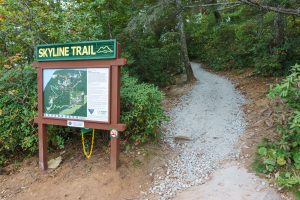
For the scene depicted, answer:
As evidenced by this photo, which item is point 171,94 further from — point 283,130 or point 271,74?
point 283,130

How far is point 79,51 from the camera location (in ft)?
13.6

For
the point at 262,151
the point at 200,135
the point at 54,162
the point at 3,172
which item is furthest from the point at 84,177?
the point at 262,151

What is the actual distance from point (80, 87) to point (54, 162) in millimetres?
1584

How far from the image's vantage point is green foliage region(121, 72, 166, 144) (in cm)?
459

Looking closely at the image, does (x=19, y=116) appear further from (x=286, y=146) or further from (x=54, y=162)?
(x=286, y=146)

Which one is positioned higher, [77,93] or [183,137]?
[77,93]

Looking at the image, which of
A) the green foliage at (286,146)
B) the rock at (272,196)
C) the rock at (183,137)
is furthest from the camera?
the rock at (183,137)

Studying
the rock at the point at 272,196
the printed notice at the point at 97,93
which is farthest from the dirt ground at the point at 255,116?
the printed notice at the point at 97,93

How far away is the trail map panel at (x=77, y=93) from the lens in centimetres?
408

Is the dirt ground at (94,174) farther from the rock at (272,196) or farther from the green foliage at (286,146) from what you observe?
the rock at (272,196)

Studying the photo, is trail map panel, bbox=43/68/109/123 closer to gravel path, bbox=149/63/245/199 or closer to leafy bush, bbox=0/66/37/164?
leafy bush, bbox=0/66/37/164

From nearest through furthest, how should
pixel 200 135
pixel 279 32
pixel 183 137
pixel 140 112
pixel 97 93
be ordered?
pixel 97 93 → pixel 140 112 → pixel 183 137 → pixel 200 135 → pixel 279 32

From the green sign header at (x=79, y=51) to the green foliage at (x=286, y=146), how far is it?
8.83 feet

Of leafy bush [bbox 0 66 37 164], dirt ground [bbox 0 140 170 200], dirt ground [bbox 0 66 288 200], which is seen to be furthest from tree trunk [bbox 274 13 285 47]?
leafy bush [bbox 0 66 37 164]
